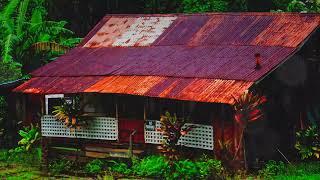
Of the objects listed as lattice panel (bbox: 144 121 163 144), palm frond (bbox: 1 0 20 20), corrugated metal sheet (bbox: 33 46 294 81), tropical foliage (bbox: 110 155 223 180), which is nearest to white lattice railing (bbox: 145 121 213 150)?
tropical foliage (bbox: 110 155 223 180)

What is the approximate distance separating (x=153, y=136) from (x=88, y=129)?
8.01ft

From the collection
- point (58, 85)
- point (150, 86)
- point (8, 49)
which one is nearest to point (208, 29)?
point (150, 86)

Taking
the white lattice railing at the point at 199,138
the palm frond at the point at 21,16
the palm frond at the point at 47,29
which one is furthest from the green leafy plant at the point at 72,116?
the palm frond at the point at 21,16

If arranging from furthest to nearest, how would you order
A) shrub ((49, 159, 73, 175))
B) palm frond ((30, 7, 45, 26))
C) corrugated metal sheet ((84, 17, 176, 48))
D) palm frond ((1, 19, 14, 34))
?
palm frond ((30, 7, 45, 26)) < palm frond ((1, 19, 14, 34)) < corrugated metal sheet ((84, 17, 176, 48)) < shrub ((49, 159, 73, 175))

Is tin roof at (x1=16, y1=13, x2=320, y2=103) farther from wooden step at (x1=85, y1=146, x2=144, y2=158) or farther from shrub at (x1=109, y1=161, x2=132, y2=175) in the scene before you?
shrub at (x1=109, y1=161, x2=132, y2=175)

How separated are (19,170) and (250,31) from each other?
336 inches

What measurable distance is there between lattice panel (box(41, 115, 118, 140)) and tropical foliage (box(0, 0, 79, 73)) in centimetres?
451

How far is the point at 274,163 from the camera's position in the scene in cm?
1603

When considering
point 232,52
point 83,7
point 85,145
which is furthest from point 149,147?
point 83,7

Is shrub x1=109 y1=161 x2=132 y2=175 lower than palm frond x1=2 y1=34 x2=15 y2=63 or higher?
lower

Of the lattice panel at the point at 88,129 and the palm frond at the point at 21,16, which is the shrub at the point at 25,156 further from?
the palm frond at the point at 21,16

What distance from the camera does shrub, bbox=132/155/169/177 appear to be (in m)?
16.3

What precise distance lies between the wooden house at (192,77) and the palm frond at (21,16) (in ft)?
16.9

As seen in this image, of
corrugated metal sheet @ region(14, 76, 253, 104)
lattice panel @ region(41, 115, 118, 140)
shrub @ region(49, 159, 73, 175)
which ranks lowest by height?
shrub @ region(49, 159, 73, 175)
